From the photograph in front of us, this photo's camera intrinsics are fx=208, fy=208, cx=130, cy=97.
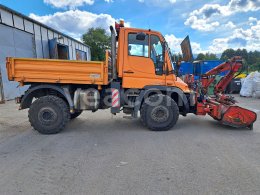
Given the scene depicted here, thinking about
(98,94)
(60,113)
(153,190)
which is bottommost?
(153,190)

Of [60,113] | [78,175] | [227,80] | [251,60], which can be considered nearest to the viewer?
[78,175]

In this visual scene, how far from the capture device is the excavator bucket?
5812 mm

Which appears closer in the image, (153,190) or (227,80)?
(153,190)

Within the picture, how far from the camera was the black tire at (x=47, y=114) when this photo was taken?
5570 mm

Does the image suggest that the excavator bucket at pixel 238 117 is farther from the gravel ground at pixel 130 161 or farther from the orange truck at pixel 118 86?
the gravel ground at pixel 130 161

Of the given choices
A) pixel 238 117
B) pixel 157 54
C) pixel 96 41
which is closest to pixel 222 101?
pixel 238 117

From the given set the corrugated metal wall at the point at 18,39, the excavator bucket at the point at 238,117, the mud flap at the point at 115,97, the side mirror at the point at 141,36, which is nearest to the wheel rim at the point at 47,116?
the mud flap at the point at 115,97

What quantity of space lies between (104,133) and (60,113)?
1302 mm

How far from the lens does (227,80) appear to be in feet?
22.1

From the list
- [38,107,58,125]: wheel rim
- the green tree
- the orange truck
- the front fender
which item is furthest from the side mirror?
the green tree

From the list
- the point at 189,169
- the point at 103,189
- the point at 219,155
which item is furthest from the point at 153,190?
the point at 219,155

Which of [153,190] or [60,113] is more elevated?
[60,113]

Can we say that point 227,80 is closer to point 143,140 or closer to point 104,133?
point 143,140

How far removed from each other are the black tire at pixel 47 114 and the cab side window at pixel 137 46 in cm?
241
